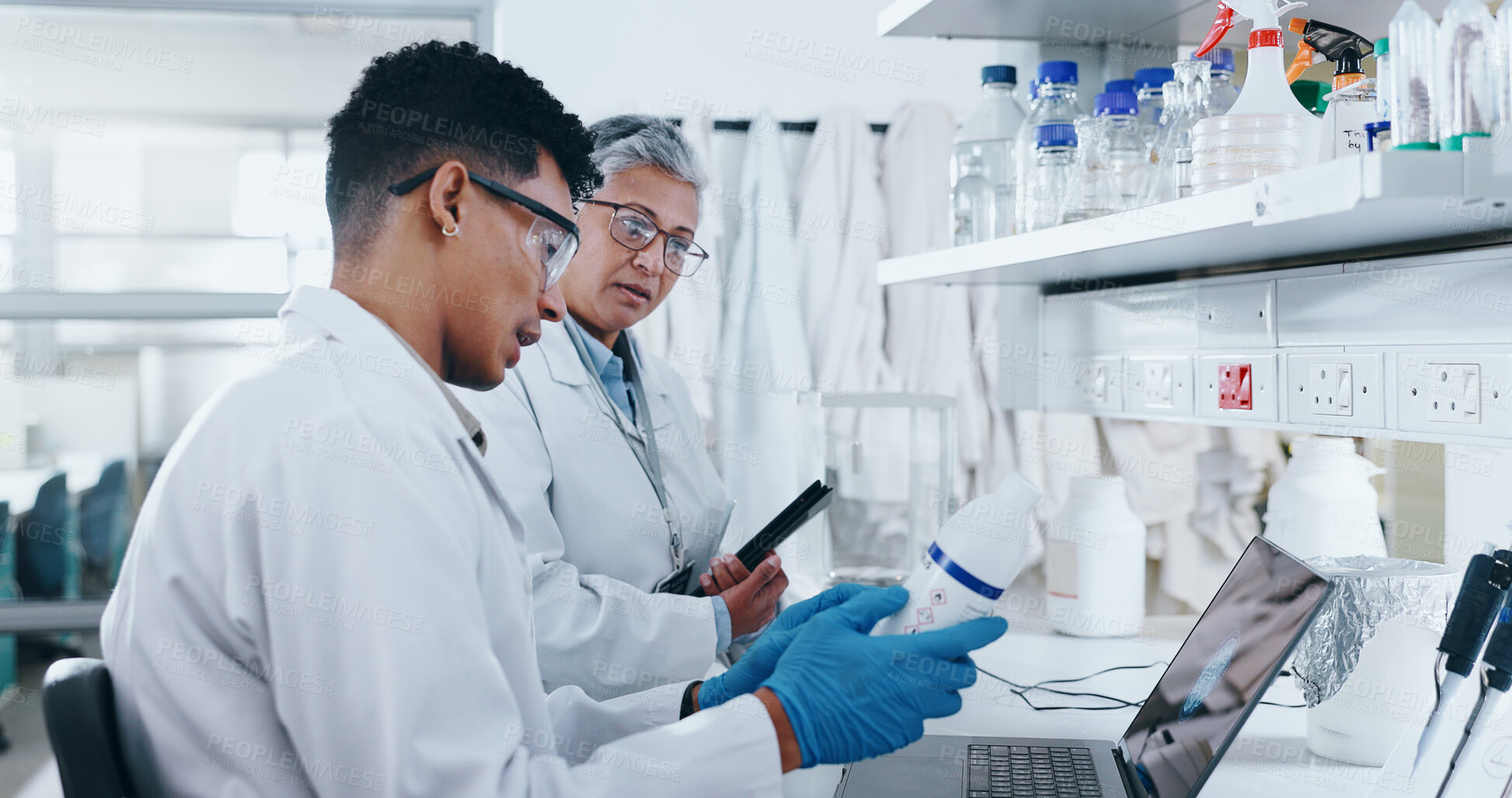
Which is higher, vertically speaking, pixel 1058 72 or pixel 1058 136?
pixel 1058 72

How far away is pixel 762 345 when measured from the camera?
2.49m

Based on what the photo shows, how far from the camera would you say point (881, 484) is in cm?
244

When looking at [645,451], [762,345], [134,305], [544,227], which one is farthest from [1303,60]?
[134,305]

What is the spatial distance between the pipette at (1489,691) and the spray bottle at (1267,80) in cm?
45

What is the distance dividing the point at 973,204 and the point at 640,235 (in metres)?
0.52

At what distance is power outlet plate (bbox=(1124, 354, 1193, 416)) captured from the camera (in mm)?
1426

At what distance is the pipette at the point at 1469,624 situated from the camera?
0.75 m

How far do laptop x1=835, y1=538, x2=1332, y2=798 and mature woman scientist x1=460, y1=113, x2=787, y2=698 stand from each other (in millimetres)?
364

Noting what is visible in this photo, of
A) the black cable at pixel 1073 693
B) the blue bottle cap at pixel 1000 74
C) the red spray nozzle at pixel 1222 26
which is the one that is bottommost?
the black cable at pixel 1073 693

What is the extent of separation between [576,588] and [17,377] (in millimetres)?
2385

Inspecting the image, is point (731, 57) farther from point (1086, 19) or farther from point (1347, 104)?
point (1347, 104)

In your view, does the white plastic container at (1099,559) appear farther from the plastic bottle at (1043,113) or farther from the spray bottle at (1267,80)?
the spray bottle at (1267,80)

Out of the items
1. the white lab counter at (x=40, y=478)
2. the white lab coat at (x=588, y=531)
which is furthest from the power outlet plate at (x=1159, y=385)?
the white lab counter at (x=40, y=478)

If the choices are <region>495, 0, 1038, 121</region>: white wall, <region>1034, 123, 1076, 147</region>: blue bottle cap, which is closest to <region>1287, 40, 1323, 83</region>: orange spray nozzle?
<region>1034, 123, 1076, 147</region>: blue bottle cap
